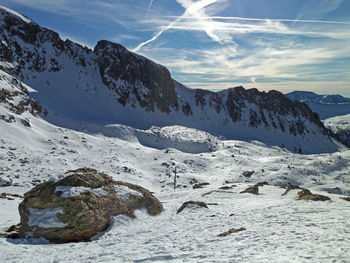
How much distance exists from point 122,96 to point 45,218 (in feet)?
280

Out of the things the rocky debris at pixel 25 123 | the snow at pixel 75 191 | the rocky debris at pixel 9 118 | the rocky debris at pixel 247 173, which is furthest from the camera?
the rocky debris at pixel 247 173

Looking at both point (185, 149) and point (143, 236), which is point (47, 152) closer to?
point (143, 236)

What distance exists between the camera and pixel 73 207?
13.4m

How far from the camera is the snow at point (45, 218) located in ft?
41.7

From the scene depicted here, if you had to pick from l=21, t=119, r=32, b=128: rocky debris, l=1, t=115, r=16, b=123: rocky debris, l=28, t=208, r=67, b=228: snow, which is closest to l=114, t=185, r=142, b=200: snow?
l=28, t=208, r=67, b=228: snow

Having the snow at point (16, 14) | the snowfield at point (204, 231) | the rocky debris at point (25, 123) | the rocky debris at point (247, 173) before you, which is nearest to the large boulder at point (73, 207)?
the snowfield at point (204, 231)

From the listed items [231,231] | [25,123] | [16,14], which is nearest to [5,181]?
[25,123]

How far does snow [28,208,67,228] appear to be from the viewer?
41.7 ft

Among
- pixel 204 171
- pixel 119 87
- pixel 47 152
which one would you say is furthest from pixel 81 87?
pixel 204 171

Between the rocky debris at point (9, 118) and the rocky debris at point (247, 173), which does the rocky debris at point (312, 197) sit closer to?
the rocky debris at point (247, 173)

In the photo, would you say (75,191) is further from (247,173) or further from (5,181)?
(247,173)

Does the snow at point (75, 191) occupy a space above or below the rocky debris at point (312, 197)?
above

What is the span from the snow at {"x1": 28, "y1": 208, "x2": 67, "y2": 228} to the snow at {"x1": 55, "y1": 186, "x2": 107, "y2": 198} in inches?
38.6

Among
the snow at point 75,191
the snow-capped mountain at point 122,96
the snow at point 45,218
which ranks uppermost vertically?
the snow-capped mountain at point 122,96
